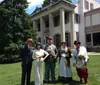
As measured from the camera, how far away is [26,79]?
8.99m

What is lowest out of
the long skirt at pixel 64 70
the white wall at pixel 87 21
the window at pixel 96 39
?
the long skirt at pixel 64 70

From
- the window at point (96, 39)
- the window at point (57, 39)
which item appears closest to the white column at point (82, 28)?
the window at point (96, 39)

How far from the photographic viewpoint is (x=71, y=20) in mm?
34156

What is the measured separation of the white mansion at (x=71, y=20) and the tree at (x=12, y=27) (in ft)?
25.9

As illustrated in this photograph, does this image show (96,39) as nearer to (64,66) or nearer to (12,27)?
(12,27)

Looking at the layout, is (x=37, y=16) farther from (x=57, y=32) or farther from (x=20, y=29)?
(x=20, y=29)

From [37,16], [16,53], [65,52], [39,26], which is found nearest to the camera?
[65,52]

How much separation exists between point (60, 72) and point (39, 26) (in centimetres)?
3371

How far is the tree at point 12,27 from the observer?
25641 millimetres

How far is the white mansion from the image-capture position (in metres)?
33.3

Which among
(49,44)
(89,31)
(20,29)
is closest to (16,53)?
(20,29)

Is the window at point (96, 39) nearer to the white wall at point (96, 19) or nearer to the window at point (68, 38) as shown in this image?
the white wall at point (96, 19)

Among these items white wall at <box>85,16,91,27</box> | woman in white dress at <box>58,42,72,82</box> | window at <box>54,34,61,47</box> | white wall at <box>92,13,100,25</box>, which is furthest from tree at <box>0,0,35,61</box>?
woman in white dress at <box>58,42,72,82</box>

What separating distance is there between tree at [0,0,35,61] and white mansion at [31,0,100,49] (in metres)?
7.90
